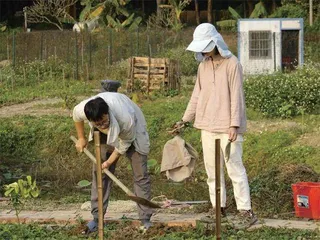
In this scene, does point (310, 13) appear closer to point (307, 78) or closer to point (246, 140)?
point (307, 78)

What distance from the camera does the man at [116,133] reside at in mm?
8367

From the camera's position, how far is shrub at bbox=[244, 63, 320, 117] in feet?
56.3

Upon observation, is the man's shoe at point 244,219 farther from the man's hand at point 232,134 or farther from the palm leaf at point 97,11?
the palm leaf at point 97,11

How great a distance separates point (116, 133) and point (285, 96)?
926 cm

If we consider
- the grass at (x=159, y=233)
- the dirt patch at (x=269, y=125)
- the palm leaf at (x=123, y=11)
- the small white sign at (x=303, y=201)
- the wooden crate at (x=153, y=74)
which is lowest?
the dirt patch at (x=269, y=125)

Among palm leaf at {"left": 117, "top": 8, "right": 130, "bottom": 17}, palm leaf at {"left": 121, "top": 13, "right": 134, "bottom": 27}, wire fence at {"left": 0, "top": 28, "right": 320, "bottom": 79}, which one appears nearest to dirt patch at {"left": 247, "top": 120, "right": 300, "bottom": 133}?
wire fence at {"left": 0, "top": 28, "right": 320, "bottom": 79}

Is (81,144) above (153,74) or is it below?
above

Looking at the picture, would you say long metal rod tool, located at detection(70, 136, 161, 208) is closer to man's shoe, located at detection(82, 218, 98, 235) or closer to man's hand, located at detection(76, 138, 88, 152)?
man's hand, located at detection(76, 138, 88, 152)

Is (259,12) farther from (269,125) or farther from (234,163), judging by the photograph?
(234,163)

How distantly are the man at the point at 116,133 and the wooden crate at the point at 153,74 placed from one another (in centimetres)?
1232

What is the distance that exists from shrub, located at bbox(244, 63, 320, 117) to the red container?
738cm

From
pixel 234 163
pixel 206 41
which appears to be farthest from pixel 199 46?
pixel 234 163

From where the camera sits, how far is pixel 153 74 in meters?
21.7

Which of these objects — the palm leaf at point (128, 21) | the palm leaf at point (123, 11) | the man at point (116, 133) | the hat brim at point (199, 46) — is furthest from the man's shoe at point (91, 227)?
the palm leaf at point (123, 11)
